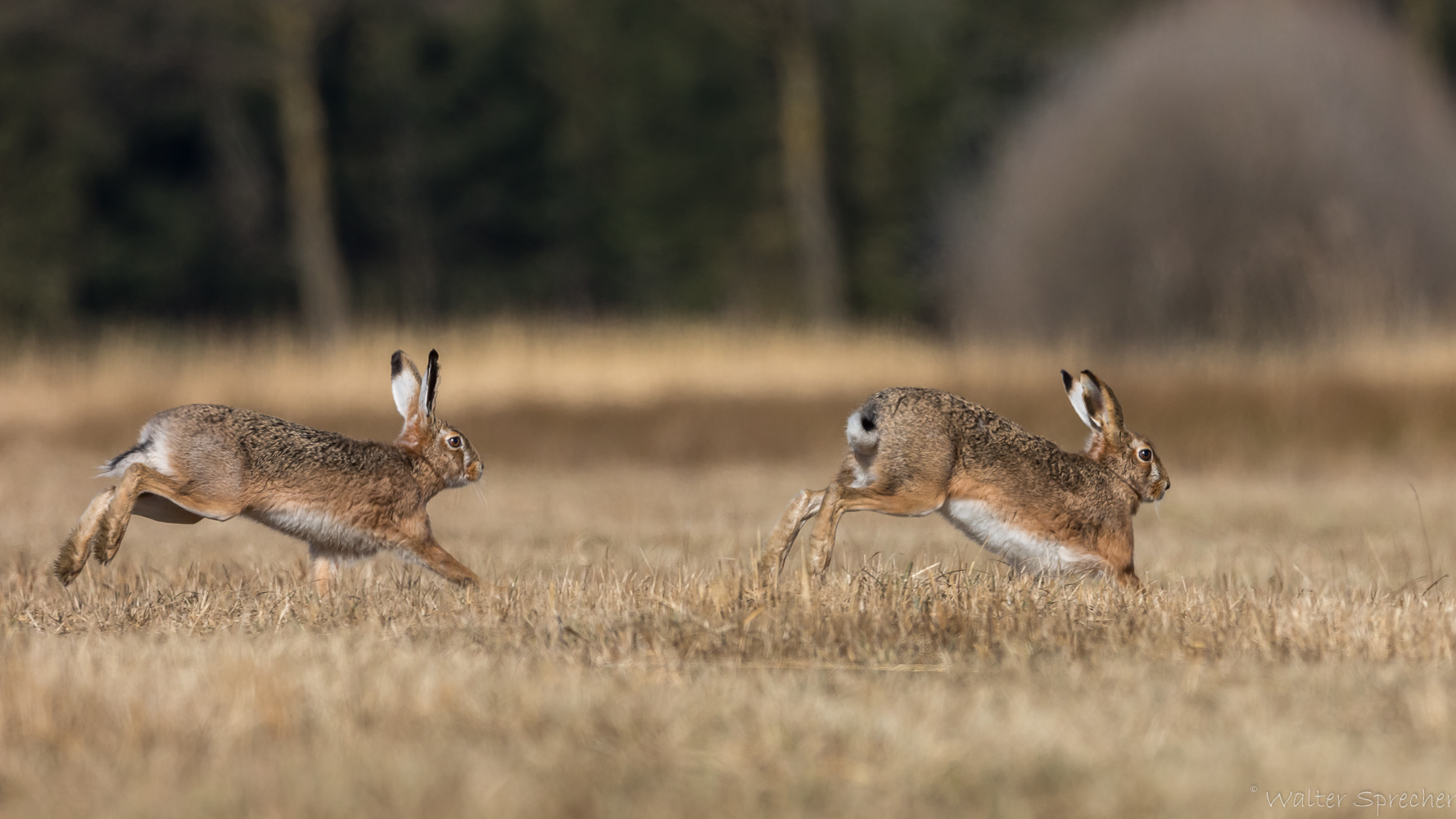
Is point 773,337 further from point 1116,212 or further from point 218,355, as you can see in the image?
point 218,355

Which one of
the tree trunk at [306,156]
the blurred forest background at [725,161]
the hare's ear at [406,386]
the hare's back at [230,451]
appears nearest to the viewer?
the hare's back at [230,451]

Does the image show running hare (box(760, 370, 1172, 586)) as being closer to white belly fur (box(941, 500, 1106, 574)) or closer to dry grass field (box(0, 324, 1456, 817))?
white belly fur (box(941, 500, 1106, 574))

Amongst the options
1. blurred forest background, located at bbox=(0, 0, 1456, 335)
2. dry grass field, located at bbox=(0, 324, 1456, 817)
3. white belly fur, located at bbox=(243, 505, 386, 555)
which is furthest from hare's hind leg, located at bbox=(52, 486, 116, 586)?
blurred forest background, located at bbox=(0, 0, 1456, 335)

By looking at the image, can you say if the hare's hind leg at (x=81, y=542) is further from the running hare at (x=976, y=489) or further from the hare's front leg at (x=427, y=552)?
the running hare at (x=976, y=489)

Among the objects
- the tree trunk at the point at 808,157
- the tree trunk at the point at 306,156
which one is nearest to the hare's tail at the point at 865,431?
the tree trunk at the point at 306,156

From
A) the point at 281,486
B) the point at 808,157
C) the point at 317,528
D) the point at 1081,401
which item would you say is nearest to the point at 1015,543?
the point at 1081,401

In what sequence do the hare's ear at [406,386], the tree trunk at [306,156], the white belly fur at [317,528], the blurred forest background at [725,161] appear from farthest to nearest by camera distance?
the tree trunk at [306,156] < the blurred forest background at [725,161] < the hare's ear at [406,386] < the white belly fur at [317,528]

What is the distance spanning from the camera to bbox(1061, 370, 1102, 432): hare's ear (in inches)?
251

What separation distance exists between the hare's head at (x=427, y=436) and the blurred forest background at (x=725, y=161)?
10.7 m

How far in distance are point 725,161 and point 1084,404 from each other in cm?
2695

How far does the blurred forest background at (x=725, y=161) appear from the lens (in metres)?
16.5

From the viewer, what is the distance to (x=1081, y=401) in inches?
254

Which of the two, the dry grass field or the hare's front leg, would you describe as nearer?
the dry grass field

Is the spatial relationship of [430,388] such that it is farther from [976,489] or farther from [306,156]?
[306,156]
